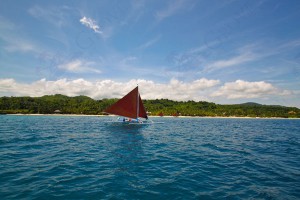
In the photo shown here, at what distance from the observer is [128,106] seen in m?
57.2

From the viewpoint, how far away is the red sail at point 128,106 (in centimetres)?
5641

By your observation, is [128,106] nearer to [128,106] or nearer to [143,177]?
[128,106]

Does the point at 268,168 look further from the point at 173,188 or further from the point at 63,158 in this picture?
the point at 63,158

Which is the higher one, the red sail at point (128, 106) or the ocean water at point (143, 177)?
the red sail at point (128, 106)

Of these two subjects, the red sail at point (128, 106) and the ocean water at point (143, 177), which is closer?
the ocean water at point (143, 177)

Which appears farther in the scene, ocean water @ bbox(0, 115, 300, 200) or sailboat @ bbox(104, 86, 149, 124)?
sailboat @ bbox(104, 86, 149, 124)

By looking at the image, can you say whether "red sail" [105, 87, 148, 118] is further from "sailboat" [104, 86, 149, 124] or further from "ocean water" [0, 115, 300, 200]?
"ocean water" [0, 115, 300, 200]

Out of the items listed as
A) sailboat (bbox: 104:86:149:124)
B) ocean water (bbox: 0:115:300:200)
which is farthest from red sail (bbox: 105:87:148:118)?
ocean water (bbox: 0:115:300:200)

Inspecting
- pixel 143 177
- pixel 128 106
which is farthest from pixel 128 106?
pixel 143 177

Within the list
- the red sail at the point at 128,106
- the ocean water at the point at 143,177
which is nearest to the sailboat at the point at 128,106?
the red sail at the point at 128,106

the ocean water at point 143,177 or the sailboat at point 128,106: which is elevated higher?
the sailboat at point 128,106

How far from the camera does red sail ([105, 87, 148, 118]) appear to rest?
185 ft

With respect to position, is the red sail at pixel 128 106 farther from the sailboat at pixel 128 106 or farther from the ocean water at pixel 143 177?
the ocean water at pixel 143 177

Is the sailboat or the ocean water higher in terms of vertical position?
the sailboat
